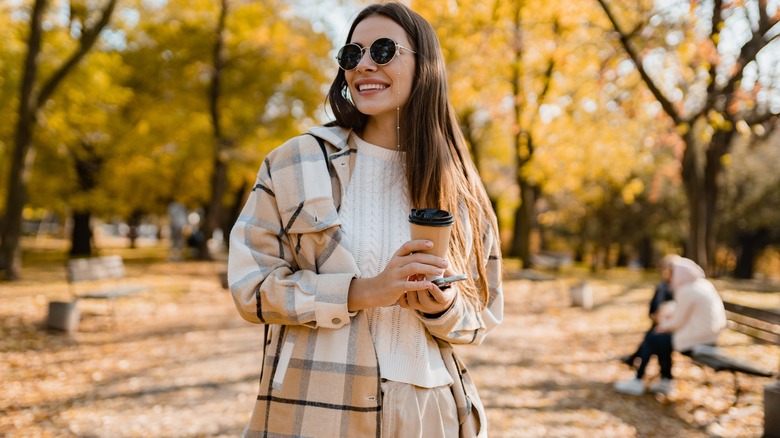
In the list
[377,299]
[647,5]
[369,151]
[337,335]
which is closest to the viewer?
[377,299]

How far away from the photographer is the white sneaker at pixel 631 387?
6785 millimetres

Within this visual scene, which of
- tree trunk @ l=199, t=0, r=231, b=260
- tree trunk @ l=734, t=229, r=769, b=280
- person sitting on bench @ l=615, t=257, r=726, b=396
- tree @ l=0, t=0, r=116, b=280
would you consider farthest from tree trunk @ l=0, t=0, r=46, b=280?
tree trunk @ l=734, t=229, r=769, b=280

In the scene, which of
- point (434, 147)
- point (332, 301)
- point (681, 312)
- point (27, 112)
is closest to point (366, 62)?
point (434, 147)

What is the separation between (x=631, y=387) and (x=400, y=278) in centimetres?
633

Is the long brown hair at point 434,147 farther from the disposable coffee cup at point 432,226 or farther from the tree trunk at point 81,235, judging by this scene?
the tree trunk at point 81,235

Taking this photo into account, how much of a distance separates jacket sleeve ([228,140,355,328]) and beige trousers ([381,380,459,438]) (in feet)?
0.79

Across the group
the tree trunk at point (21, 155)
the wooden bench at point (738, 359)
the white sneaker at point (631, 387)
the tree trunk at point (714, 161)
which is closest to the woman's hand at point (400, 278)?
the wooden bench at point (738, 359)

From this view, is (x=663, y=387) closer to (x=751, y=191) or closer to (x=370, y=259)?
(x=370, y=259)

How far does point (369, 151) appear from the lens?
1810 millimetres

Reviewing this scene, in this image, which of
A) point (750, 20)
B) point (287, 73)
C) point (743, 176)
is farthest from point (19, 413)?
point (743, 176)

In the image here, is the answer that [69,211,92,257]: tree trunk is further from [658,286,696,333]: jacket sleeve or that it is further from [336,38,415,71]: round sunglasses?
[336,38,415,71]: round sunglasses

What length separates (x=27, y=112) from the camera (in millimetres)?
11578

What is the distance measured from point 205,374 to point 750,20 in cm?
829

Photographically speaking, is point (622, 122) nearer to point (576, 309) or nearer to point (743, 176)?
point (576, 309)
